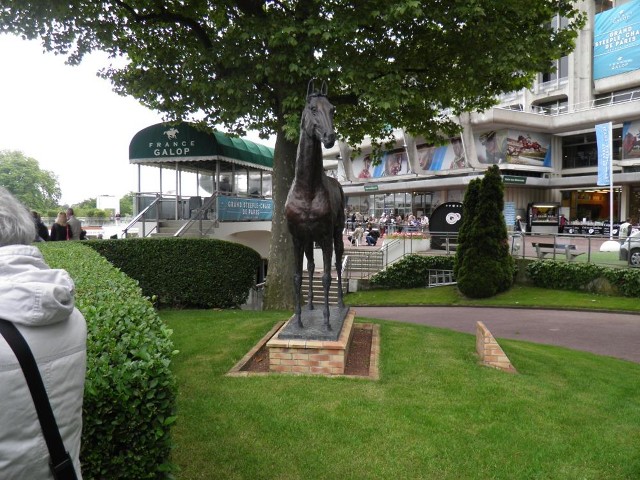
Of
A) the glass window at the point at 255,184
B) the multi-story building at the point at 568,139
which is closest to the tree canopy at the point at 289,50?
the glass window at the point at 255,184

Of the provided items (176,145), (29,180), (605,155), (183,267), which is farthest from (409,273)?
(29,180)

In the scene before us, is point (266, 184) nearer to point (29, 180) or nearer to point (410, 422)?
point (410, 422)

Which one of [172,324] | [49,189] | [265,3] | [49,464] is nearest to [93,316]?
[49,464]

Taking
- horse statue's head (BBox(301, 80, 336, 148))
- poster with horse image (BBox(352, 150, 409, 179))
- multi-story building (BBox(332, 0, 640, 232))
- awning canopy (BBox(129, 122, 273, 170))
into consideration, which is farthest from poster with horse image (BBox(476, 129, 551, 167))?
horse statue's head (BBox(301, 80, 336, 148))

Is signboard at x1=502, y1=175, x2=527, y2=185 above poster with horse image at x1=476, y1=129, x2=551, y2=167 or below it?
below

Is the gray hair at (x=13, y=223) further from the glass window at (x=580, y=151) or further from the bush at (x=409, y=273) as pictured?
the glass window at (x=580, y=151)

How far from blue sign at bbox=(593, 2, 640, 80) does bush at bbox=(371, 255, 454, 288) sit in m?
29.3

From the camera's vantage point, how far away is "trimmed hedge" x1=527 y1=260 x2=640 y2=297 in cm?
1587

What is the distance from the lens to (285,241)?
11969 millimetres

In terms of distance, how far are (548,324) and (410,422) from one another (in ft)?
31.7

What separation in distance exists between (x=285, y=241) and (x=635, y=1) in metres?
39.2

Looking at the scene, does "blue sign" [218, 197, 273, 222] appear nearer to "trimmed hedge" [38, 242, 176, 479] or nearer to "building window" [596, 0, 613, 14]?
"trimmed hedge" [38, 242, 176, 479]

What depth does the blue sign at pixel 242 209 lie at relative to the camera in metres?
16.8

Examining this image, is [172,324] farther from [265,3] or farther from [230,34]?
[265,3]
